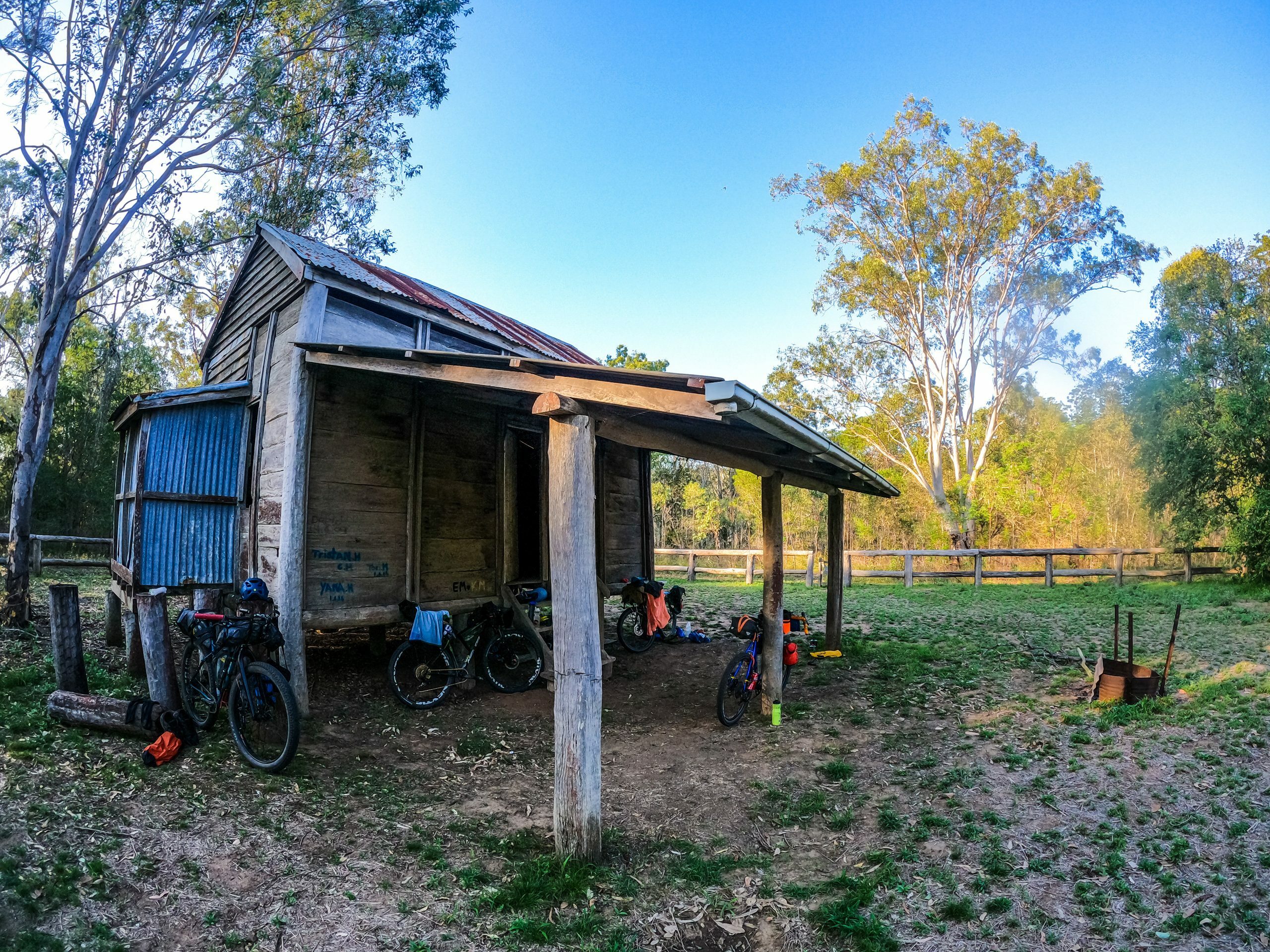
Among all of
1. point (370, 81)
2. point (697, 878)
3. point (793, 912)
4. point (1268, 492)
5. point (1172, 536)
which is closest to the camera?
point (793, 912)

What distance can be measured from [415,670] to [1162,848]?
6.11 metres

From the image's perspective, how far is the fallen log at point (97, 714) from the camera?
4.84 meters

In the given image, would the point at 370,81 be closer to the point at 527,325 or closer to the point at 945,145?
the point at 527,325

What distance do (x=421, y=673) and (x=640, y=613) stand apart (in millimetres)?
3778

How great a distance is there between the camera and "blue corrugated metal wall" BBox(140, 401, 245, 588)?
22.6 feet

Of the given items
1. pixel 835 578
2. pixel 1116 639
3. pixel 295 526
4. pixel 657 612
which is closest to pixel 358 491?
pixel 295 526

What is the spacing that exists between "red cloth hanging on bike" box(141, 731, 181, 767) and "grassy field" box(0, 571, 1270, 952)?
102 millimetres

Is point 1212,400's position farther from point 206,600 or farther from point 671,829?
point 206,600

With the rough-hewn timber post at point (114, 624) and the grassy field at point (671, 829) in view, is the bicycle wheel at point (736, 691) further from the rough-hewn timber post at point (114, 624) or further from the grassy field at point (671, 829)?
the rough-hewn timber post at point (114, 624)

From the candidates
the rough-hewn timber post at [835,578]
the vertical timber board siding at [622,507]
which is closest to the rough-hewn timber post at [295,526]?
the vertical timber board siding at [622,507]

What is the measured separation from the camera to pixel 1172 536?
1872 cm

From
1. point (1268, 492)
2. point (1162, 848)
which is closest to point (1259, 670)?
point (1162, 848)

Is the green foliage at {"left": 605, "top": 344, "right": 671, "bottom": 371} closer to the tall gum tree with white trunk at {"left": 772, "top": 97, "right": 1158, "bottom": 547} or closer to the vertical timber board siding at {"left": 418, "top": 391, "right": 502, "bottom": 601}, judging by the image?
the tall gum tree with white trunk at {"left": 772, "top": 97, "right": 1158, "bottom": 547}

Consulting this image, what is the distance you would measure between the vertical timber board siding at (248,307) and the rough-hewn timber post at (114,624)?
10.3 ft
